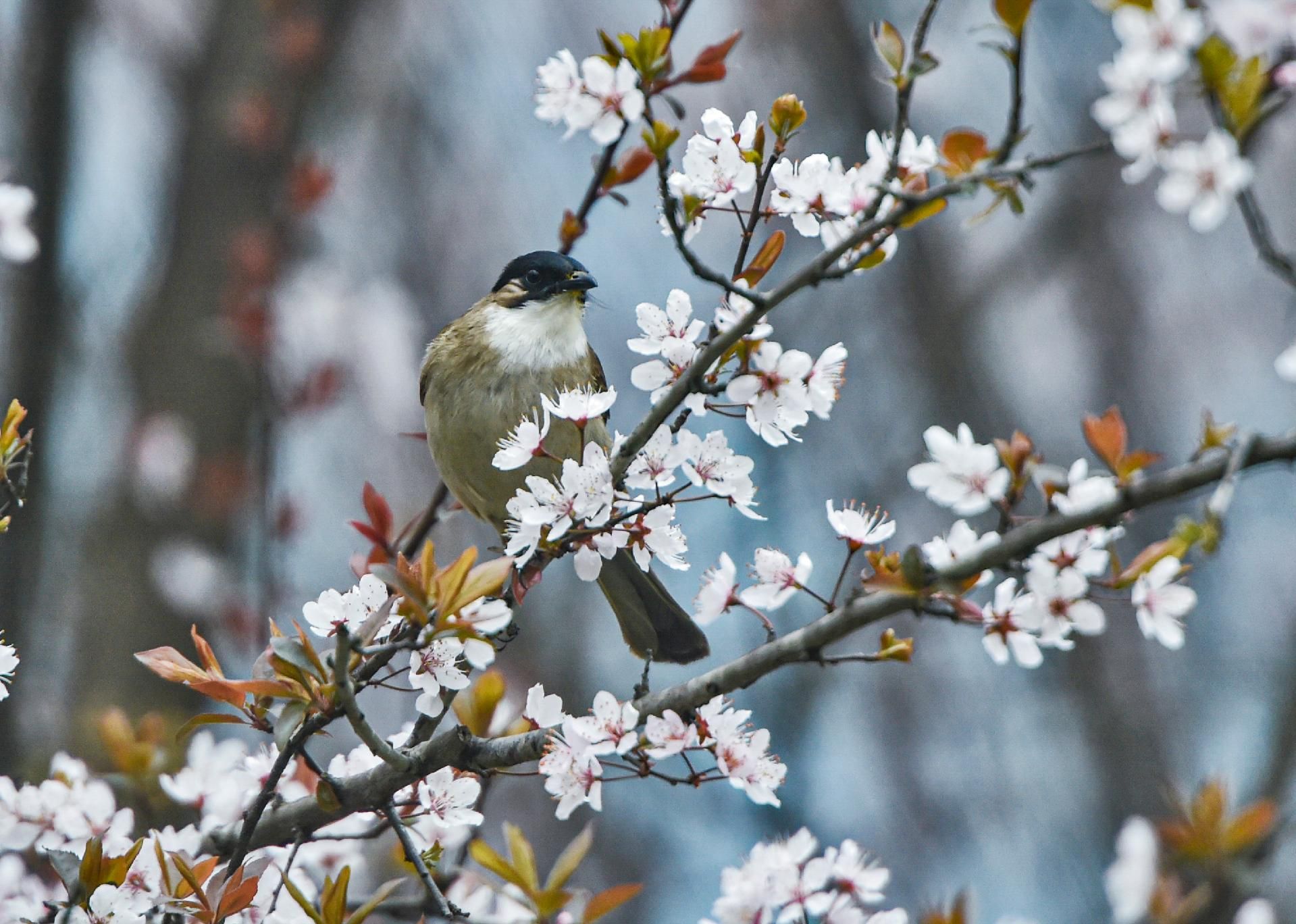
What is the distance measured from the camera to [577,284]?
425 cm

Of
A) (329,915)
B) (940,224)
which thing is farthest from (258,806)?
(940,224)

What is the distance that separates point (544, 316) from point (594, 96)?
2.21 meters

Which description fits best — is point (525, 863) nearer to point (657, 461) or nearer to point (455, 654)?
point (455, 654)

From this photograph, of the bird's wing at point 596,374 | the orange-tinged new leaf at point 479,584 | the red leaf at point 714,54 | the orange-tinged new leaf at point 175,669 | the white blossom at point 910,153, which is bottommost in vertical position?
the orange-tinged new leaf at point 479,584

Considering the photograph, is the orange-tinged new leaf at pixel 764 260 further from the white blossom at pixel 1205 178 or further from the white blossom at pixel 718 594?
A: the white blossom at pixel 1205 178

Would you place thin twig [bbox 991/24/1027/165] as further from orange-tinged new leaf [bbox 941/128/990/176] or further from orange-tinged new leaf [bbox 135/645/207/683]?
orange-tinged new leaf [bbox 135/645/207/683]

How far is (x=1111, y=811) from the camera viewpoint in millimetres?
7543

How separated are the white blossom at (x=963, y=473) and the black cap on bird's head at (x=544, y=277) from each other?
2519mm

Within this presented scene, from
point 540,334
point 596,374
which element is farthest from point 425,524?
point 596,374

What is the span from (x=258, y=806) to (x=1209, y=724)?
754 cm

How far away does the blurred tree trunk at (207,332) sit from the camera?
5.78 metres

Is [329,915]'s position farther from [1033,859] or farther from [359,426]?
[359,426]

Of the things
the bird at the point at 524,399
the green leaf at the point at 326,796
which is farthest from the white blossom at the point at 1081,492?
the bird at the point at 524,399

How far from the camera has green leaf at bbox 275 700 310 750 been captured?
202 cm
